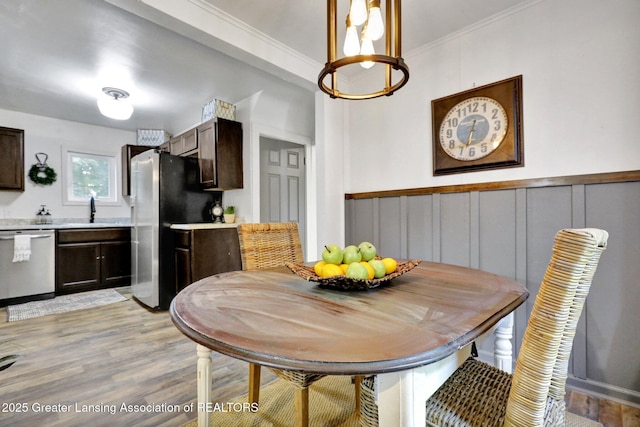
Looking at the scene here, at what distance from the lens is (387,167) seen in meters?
2.59

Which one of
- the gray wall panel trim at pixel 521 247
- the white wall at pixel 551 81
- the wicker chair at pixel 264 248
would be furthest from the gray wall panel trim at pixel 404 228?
the wicker chair at pixel 264 248

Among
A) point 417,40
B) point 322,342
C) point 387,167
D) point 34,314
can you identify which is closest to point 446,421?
point 322,342

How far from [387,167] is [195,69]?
2.04 meters

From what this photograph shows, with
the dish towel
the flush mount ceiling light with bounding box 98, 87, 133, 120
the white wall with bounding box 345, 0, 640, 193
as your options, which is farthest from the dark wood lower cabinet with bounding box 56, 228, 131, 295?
the white wall with bounding box 345, 0, 640, 193

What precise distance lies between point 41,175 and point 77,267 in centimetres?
139

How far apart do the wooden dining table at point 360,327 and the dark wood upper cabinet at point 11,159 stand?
4.42 m

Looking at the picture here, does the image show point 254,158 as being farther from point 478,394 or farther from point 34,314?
point 478,394

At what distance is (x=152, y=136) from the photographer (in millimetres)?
4648

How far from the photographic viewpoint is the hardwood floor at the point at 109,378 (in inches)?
58.0

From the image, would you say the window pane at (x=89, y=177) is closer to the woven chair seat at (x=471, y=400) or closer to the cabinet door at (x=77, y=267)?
the cabinet door at (x=77, y=267)

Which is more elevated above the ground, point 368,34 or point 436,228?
point 368,34

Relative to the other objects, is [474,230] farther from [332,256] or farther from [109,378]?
[109,378]

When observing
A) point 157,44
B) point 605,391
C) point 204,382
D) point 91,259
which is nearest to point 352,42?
point 204,382

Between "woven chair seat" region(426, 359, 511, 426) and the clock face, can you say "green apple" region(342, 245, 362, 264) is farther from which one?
the clock face
